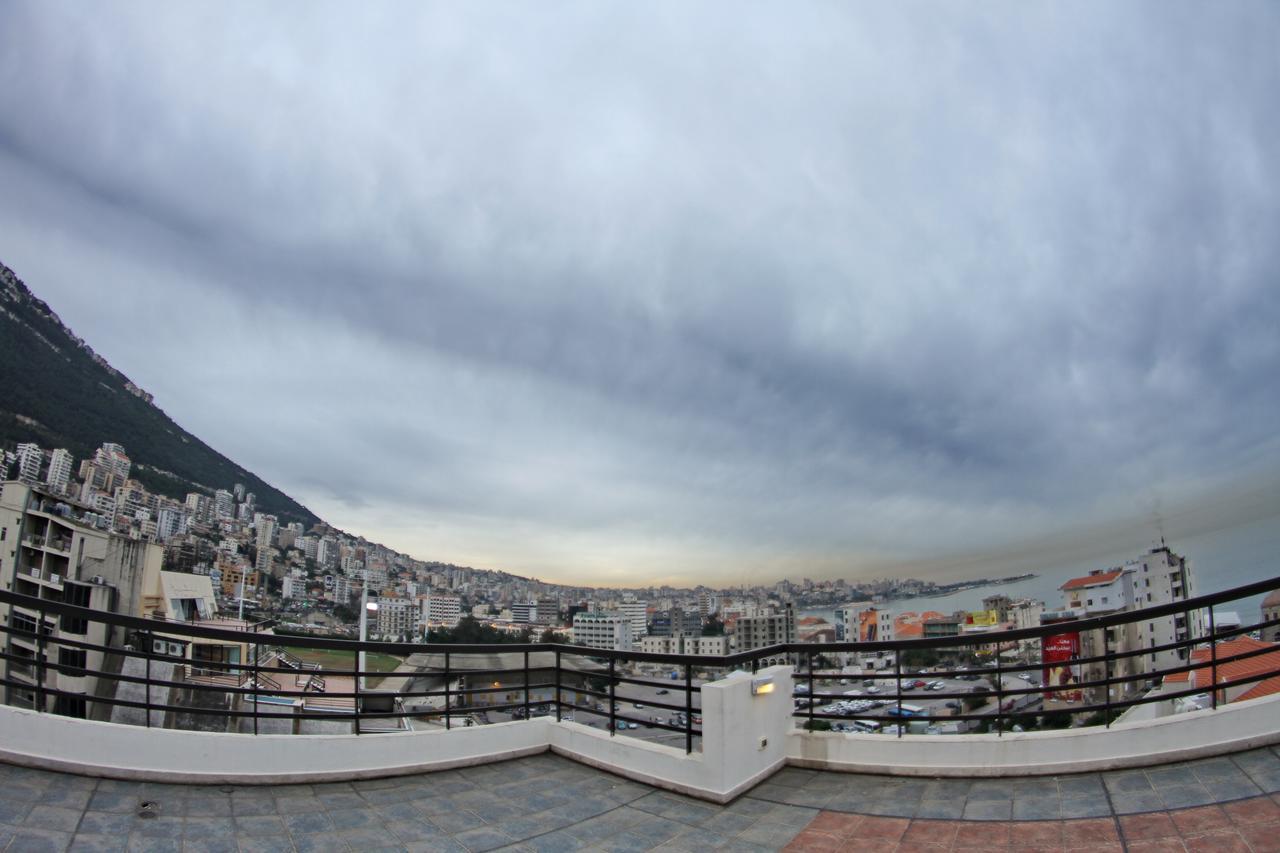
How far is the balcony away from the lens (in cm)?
422

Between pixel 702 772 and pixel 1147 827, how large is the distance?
287 centimetres

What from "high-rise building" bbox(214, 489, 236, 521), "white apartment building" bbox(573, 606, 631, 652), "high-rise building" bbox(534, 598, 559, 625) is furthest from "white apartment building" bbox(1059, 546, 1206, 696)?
"high-rise building" bbox(214, 489, 236, 521)

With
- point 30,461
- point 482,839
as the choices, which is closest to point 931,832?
point 482,839

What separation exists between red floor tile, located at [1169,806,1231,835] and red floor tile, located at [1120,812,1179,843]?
42 millimetres

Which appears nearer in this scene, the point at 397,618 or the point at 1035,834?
the point at 1035,834

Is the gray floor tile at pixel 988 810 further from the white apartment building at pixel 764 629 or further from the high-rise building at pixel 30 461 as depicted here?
the white apartment building at pixel 764 629

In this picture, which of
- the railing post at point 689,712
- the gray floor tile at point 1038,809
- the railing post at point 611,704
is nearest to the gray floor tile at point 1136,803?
the gray floor tile at point 1038,809

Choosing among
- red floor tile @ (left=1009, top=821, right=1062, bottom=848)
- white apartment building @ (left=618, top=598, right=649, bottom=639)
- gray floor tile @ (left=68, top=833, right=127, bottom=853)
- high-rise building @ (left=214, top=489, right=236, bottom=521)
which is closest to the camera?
gray floor tile @ (left=68, top=833, right=127, bottom=853)

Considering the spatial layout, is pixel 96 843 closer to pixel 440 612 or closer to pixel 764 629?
pixel 440 612

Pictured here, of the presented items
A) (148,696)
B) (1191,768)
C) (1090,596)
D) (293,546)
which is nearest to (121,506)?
(293,546)

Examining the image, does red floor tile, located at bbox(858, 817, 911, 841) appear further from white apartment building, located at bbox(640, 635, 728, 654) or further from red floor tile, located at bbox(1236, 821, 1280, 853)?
white apartment building, located at bbox(640, 635, 728, 654)

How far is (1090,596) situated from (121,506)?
124 meters

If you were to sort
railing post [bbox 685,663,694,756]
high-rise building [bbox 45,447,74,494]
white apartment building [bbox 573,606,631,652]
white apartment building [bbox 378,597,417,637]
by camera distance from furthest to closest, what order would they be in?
white apartment building [bbox 573,606,631,652] < white apartment building [bbox 378,597,417,637] < high-rise building [bbox 45,447,74,494] < railing post [bbox 685,663,694,756]

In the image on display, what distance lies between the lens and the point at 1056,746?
5.12 metres
